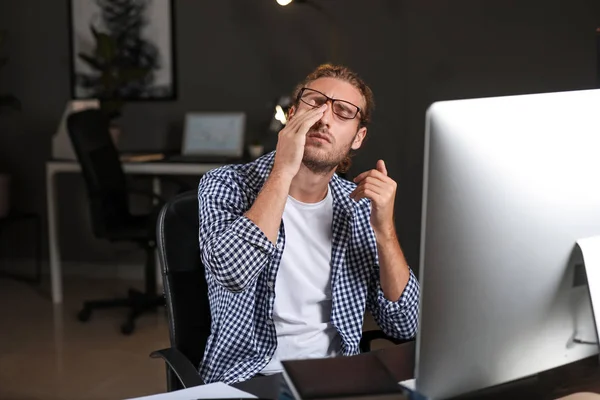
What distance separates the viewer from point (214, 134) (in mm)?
4828

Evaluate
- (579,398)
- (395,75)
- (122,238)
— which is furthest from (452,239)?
(395,75)

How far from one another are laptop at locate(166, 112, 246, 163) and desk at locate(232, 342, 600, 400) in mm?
3399

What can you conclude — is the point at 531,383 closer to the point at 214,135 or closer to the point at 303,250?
the point at 303,250

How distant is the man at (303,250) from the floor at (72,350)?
173cm

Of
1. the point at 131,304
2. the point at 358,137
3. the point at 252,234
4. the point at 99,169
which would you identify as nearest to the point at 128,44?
the point at 99,169

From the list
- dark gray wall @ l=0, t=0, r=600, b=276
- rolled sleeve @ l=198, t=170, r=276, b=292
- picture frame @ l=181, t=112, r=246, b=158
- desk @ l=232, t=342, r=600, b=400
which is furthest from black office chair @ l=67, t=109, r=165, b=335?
desk @ l=232, t=342, r=600, b=400

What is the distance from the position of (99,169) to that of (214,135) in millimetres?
885

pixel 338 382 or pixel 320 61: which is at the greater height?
pixel 320 61

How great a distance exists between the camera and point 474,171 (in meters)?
0.94

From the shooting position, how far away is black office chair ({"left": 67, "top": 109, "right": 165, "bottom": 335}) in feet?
13.5

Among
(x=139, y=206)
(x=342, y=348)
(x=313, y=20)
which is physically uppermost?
(x=313, y=20)

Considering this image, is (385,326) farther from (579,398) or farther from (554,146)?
(554,146)

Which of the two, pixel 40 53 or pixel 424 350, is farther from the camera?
pixel 40 53

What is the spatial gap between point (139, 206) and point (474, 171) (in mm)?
4476
